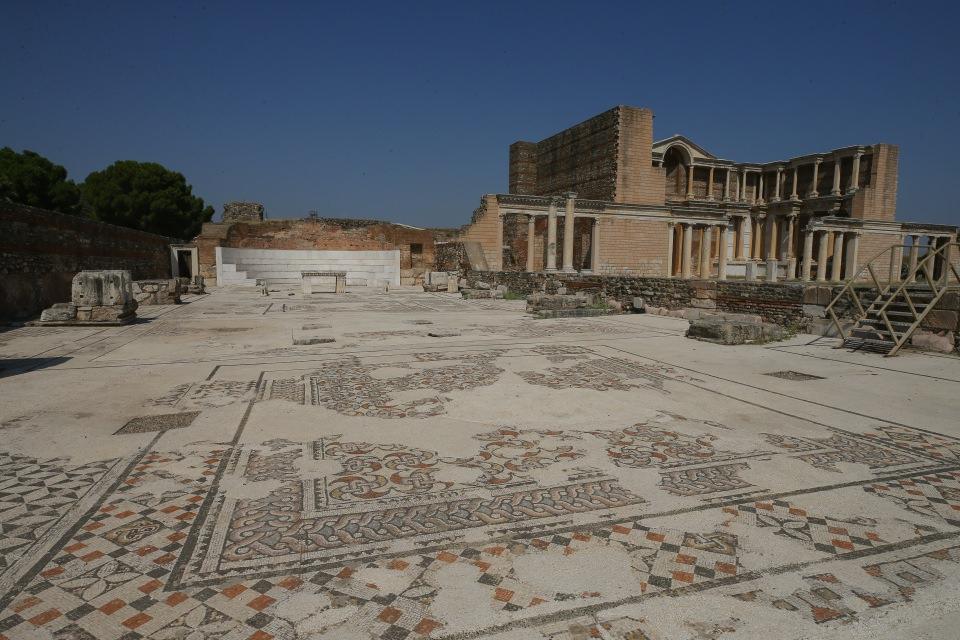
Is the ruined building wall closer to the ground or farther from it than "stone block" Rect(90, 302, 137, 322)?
farther from it

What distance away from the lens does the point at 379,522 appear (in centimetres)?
267

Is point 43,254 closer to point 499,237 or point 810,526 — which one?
point 810,526

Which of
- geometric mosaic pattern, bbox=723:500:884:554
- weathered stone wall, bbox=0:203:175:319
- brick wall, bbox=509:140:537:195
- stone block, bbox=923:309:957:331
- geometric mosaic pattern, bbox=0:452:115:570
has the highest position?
brick wall, bbox=509:140:537:195

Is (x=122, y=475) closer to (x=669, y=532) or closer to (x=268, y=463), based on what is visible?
(x=268, y=463)

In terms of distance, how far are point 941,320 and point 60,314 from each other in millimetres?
15168

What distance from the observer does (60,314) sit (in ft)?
33.6

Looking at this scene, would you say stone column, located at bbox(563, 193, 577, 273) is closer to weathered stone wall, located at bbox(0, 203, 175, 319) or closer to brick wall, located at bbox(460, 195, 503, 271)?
brick wall, located at bbox(460, 195, 503, 271)

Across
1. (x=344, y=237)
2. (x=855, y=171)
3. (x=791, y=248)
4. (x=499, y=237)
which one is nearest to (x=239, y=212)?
(x=344, y=237)

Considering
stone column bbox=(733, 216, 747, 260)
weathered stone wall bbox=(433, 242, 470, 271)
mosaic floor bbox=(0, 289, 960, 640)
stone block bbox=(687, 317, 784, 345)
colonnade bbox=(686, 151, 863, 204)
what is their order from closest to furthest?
mosaic floor bbox=(0, 289, 960, 640) < stone block bbox=(687, 317, 784, 345) < weathered stone wall bbox=(433, 242, 470, 271) < colonnade bbox=(686, 151, 863, 204) < stone column bbox=(733, 216, 747, 260)

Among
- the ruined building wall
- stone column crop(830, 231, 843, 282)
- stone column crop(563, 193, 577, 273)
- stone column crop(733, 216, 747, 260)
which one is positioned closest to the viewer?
stone column crop(563, 193, 577, 273)

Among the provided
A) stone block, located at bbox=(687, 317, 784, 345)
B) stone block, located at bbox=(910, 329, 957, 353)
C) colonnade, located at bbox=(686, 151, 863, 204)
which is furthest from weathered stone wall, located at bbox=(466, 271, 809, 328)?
colonnade, located at bbox=(686, 151, 863, 204)

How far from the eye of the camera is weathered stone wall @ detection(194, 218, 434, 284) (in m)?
28.8

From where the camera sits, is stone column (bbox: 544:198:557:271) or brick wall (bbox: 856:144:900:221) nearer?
stone column (bbox: 544:198:557:271)

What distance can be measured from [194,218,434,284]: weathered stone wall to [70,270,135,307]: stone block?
18.3 meters
